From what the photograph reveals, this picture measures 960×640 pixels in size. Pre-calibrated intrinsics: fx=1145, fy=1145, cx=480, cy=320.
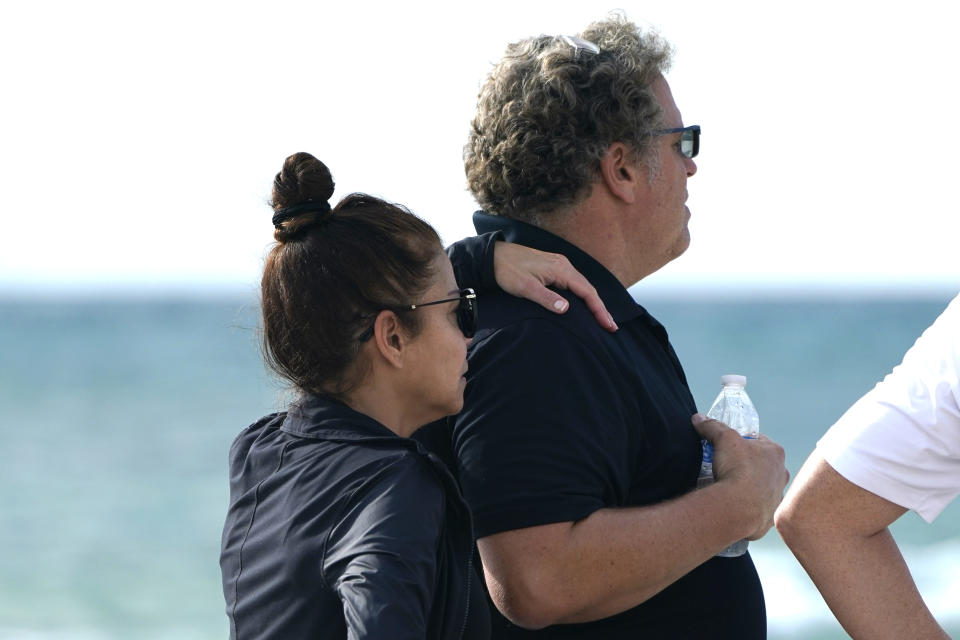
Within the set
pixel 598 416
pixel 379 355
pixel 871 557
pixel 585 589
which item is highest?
pixel 379 355

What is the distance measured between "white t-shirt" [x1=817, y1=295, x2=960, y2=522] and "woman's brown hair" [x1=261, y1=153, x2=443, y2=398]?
31.3 inches

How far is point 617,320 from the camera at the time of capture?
258 centimetres

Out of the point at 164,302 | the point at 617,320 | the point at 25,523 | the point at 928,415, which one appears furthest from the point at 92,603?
the point at 164,302

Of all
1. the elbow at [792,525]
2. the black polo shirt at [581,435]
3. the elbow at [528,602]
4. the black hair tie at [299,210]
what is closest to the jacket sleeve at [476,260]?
the black polo shirt at [581,435]

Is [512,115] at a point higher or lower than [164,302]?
higher

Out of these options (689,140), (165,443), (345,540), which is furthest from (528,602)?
(165,443)

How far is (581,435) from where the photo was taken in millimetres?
2279

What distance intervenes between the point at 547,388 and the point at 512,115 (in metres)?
0.69

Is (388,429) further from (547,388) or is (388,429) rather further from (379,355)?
(547,388)

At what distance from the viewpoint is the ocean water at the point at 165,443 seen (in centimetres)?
983

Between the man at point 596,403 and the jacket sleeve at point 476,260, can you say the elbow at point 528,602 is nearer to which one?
the man at point 596,403

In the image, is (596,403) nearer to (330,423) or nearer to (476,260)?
(476,260)

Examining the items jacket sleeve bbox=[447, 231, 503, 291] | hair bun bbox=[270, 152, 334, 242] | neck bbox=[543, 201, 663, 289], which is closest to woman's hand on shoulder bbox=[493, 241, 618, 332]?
jacket sleeve bbox=[447, 231, 503, 291]

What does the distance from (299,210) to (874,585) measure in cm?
120
